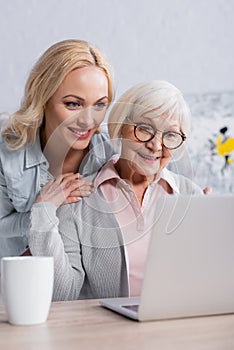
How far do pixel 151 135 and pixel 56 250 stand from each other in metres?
0.46

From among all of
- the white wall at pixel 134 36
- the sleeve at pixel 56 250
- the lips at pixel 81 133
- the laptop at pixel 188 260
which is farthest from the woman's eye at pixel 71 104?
the laptop at pixel 188 260

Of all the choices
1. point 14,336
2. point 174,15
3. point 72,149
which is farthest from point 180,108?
point 174,15

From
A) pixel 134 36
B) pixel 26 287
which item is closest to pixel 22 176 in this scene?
pixel 26 287

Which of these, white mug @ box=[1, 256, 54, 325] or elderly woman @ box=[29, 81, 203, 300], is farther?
elderly woman @ box=[29, 81, 203, 300]

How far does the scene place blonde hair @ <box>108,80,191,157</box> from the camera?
1.74 metres

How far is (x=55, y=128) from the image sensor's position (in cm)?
208

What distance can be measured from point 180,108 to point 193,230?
77 centimetres

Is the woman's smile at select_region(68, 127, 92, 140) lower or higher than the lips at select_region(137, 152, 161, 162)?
higher

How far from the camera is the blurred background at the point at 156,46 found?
9.71 feet

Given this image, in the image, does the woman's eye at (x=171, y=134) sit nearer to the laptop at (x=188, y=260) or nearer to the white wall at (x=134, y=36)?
the laptop at (x=188, y=260)

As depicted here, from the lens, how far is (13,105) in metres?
2.96

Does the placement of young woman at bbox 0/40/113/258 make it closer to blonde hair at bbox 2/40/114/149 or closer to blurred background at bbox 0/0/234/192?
blonde hair at bbox 2/40/114/149

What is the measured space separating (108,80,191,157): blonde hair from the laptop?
73 centimetres

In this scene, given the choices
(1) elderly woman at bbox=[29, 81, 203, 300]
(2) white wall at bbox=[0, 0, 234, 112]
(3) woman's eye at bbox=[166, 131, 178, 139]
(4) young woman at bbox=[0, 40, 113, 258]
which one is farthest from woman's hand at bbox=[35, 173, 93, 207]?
(2) white wall at bbox=[0, 0, 234, 112]
